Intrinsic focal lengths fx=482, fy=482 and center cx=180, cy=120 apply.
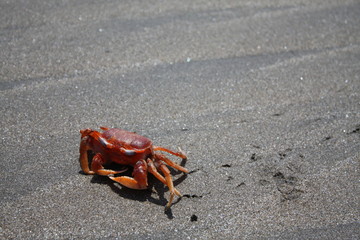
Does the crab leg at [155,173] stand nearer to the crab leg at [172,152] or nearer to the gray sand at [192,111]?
the gray sand at [192,111]

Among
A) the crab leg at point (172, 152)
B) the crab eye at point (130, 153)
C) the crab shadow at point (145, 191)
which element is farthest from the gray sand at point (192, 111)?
the crab eye at point (130, 153)

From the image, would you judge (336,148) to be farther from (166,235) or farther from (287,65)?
(166,235)

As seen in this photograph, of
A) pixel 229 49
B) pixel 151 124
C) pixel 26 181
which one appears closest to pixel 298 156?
pixel 151 124

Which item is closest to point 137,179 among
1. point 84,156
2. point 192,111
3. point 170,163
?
point 170,163

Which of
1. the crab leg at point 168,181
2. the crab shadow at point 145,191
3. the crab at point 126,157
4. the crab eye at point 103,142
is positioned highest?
the crab eye at point 103,142

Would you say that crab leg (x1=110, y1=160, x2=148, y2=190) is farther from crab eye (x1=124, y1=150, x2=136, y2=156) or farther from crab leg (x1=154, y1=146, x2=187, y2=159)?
crab leg (x1=154, y1=146, x2=187, y2=159)

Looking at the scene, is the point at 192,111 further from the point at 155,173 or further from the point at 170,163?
the point at 155,173
